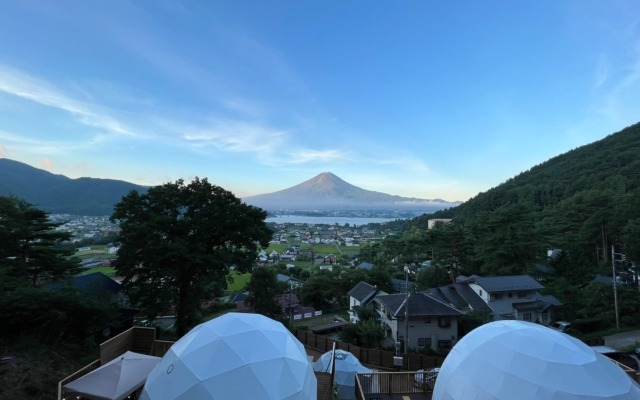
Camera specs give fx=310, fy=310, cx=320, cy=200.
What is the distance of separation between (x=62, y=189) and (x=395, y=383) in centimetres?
19855

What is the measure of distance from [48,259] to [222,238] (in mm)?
7723

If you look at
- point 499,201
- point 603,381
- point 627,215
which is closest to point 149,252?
point 603,381

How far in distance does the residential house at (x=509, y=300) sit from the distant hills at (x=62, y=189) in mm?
137690

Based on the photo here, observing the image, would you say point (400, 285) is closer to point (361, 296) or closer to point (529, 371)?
point (361, 296)

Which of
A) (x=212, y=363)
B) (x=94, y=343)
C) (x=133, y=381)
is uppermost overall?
(x=212, y=363)

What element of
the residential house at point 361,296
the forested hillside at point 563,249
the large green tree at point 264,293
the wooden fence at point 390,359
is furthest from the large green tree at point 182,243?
the forested hillside at point 563,249

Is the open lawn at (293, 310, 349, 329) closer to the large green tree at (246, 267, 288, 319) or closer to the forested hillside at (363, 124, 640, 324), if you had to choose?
the large green tree at (246, 267, 288, 319)

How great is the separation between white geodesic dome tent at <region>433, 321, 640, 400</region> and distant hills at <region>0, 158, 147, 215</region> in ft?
482

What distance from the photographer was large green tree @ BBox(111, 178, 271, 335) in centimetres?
1309

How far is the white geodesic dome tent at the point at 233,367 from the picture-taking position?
16.8ft

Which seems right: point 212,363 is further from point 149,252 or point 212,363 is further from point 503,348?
point 149,252

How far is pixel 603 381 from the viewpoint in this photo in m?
5.07

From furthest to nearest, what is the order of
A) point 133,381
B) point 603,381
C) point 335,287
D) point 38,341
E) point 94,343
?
point 335,287, point 94,343, point 38,341, point 133,381, point 603,381

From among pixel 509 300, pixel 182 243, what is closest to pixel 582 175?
pixel 509 300
